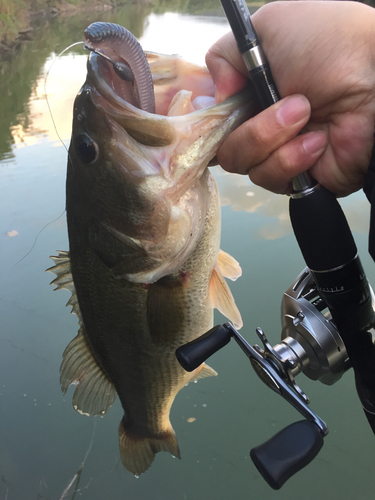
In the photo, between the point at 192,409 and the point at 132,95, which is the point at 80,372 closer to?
the point at 192,409

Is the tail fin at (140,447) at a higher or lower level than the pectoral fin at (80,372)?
lower

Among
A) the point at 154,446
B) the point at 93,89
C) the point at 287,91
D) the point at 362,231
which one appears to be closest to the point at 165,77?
the point at 93,89

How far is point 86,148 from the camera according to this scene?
3.34ft

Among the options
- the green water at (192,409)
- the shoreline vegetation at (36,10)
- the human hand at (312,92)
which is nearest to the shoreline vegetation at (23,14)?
the shoreline vegetation at (36,10)

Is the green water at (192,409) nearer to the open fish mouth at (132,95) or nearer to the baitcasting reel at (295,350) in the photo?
the baitcasting reel at (295,350)

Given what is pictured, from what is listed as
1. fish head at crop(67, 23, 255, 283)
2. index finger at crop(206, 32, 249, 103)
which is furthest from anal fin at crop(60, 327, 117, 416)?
index finger at crop(206, 32, 249, 103)

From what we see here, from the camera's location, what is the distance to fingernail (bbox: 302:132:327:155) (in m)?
0.87

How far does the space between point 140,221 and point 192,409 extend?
1.53 meters

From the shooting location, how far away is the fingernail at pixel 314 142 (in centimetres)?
87

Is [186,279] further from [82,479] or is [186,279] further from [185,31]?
[185,31]

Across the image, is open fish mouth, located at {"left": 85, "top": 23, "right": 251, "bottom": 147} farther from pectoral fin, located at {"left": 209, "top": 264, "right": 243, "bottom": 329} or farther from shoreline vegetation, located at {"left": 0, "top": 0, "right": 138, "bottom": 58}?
shoreline vegetation, located at {"left": 0, "top": 0, "right": 138, "bottom": 58}

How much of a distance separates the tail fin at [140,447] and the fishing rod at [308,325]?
0.87 metres

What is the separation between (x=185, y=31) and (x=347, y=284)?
975 cm

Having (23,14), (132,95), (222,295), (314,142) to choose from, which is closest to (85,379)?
(222,295)
